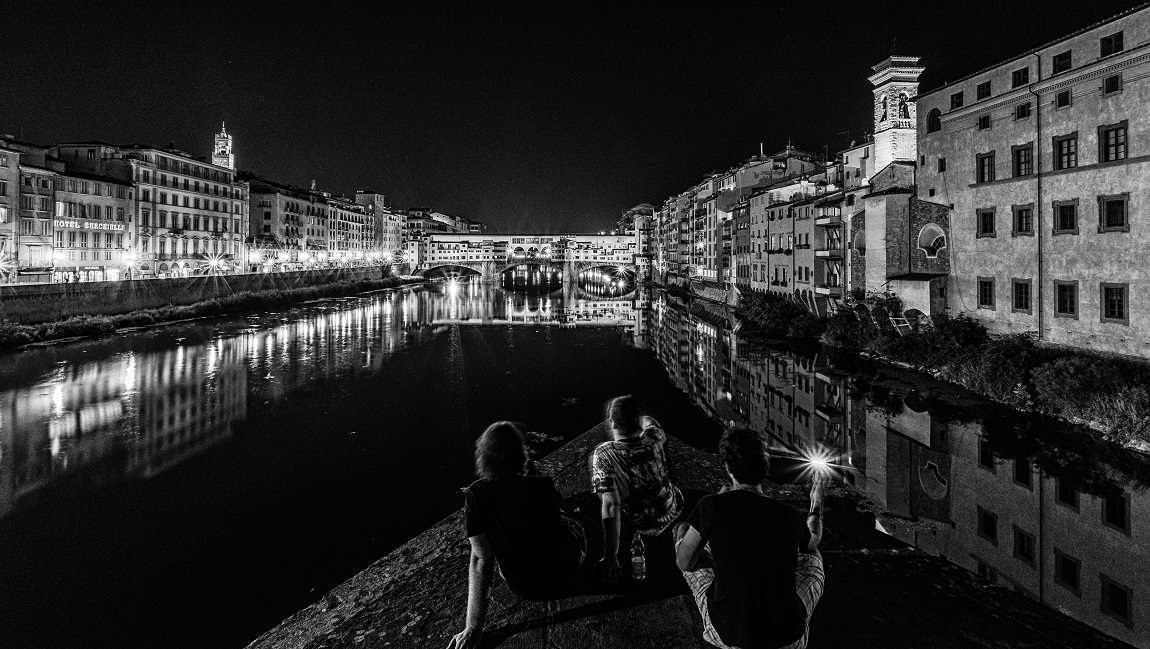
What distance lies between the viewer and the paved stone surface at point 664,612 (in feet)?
11.9

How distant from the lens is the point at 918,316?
22.1 meters

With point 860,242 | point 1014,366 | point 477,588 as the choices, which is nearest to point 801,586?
point 477,588

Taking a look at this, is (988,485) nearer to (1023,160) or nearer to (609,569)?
(609,569)

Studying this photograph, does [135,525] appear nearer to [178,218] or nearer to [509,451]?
[509,451]

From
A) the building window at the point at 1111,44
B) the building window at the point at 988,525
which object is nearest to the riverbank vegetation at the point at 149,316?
the building window at the point at 988,525

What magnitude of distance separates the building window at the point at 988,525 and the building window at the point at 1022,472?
1734 millimetres

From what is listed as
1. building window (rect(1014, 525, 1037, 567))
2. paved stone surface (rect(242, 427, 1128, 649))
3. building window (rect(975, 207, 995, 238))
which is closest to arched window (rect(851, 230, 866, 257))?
building window (rect(975, 207, 995, 238))

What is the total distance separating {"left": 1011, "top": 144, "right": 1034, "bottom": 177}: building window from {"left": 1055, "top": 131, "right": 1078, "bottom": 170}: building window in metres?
0.86

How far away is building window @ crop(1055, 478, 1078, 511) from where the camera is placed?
32.0 ft

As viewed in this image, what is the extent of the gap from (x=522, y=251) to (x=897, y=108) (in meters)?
96.2

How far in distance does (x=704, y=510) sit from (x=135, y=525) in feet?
34.9

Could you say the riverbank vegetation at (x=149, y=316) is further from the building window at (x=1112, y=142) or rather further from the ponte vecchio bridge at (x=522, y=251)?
the ponte vecchio bridge at (x=522, y=251)

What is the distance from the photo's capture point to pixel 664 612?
377 centimetres

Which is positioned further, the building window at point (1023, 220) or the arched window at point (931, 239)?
the arched window at point (931, 239)
